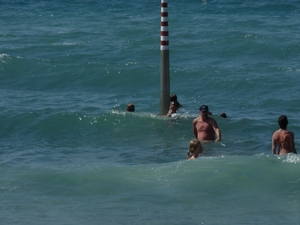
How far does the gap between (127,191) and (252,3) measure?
29290 millimetres

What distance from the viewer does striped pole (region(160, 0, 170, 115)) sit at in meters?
18.1

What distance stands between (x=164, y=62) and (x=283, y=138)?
4.62 m

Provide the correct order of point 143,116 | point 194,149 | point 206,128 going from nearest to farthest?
point 194,149 < point 206,128 < point 143,116

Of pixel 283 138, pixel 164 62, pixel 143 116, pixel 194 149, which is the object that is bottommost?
pixel 143 116

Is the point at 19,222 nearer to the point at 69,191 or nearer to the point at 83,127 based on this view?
the point at 69,191

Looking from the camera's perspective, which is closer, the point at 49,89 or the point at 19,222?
the point at 19,222

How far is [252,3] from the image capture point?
136 feet

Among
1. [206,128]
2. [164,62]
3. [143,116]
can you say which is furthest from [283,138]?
[143,116]

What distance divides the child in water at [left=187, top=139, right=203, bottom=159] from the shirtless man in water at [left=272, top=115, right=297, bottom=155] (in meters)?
1.41

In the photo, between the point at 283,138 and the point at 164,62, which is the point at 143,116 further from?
the point at 283,138

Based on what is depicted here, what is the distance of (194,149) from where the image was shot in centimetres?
1478

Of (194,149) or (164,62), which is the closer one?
(194,149)

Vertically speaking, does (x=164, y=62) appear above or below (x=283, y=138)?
above

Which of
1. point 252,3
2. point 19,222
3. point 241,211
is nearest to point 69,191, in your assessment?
point 19,222
